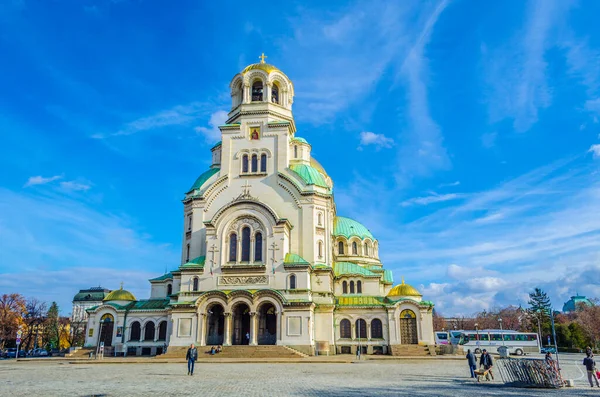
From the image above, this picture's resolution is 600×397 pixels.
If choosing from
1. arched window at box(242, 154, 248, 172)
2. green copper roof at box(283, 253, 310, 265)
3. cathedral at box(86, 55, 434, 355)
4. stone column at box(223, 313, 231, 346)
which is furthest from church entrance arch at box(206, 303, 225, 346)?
arched window at box(242, 154, 248, 172)

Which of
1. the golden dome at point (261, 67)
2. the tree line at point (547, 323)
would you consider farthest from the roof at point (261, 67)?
the tree line at point (547, 323)

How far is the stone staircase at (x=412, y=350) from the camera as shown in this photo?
41681 mm

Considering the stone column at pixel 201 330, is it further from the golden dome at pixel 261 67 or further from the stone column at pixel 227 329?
the golden dome at pixel 261 67

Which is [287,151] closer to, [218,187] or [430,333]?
[218,187]

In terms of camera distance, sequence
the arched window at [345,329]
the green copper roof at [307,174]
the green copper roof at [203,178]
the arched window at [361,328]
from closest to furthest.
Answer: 1. the arched window at [361,328]
2. the arched window at [345,329]
3. the green copper roof at [307,174]
4. the green copper roof at [203,178]

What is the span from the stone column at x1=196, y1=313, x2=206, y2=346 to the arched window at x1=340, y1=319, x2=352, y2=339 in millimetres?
12338

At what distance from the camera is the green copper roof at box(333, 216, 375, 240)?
189 feet

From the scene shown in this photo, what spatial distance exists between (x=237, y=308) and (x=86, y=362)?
12.5 metres

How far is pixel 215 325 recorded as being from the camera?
43.0 m

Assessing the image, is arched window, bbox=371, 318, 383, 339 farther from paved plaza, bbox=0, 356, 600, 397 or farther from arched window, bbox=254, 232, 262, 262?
paved plaza, bbox=0, 356, 600, 397

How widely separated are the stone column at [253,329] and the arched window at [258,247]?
5.00m

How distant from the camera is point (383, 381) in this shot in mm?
20312

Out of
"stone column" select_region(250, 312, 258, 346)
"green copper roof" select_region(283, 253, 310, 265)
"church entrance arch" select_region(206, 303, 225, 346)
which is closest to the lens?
"stone column" select_region(250, 312, 258, 346)

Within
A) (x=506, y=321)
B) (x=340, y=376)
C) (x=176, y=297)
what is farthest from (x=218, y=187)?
(x=506, y=321)
